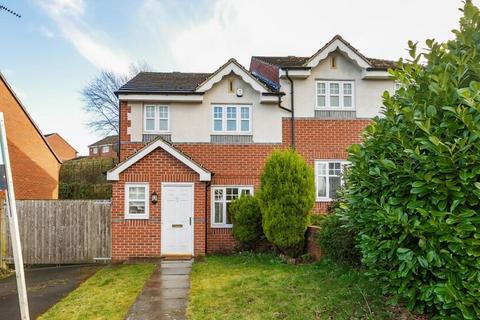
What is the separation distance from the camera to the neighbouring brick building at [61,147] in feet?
166

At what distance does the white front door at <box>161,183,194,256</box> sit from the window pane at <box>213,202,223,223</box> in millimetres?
1358

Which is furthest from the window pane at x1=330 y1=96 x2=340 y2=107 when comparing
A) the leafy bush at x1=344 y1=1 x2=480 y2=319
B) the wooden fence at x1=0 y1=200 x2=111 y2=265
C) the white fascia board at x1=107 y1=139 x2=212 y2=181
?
the leafy bush at x1=344 y1=1 x2=480 y2=319

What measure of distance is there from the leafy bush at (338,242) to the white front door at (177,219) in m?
4.94

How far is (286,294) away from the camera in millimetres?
6992

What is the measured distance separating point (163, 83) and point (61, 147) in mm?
42813

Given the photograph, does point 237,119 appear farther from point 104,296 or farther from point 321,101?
point 104,296

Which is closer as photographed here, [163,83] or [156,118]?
[156,118]

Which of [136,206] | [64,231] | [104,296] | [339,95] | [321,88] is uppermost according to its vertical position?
[321,88]

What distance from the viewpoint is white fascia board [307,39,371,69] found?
1414 cm

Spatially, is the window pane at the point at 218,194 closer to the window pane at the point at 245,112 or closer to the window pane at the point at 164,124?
the window pane at the point at 245,112

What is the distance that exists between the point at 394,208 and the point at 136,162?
9859 millimetres

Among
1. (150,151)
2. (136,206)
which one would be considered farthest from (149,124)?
(136,206)

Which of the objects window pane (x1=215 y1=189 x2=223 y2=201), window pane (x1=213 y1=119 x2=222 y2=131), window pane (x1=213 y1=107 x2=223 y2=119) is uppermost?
window pane (x1=213 y1=107 x2=223 y2=119)

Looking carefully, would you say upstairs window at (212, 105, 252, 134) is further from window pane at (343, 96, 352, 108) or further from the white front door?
window pane at (343, 96, 352, 108)
